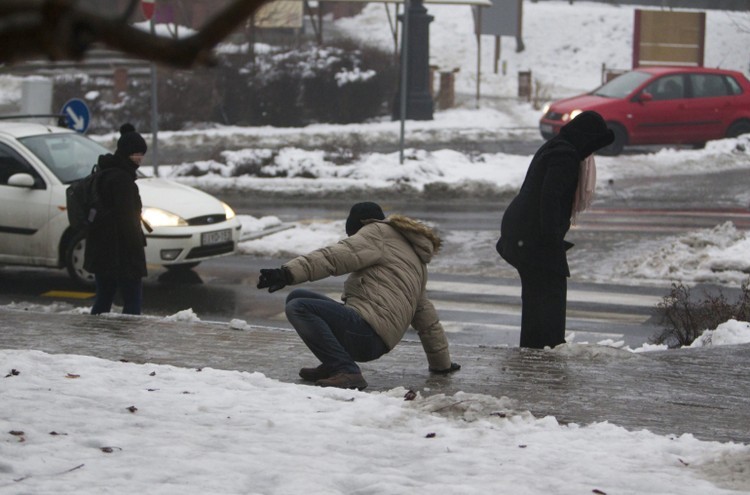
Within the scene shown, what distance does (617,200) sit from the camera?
1856 centimetres

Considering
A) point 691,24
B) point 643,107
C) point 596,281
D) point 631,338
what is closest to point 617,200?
point 643,107

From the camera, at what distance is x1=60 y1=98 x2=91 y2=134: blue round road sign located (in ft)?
56.3

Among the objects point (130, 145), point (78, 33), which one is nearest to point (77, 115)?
point (130, 145)

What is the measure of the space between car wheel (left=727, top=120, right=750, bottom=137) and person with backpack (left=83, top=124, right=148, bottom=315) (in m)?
16.5

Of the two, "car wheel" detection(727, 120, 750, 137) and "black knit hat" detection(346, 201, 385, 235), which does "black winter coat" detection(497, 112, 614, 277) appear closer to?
"black knit hat" detection(346, 201, 385, 235)

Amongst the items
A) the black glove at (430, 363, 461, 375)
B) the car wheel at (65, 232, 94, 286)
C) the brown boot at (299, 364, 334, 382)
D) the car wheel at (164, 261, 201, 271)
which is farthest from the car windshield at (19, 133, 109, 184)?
the black glove at (430, 363, 461, 375)

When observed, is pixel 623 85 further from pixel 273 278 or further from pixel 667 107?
pixel 273 278

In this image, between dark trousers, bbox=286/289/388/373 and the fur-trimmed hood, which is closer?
dark trousers, bbox=286/289/388/373

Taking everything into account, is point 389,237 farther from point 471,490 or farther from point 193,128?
point 193,128

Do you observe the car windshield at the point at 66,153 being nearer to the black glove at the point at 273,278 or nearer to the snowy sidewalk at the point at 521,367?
the snowy sidewalk at the point at 521,367

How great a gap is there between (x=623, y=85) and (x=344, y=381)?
1725 cm

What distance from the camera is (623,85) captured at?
75.0ft

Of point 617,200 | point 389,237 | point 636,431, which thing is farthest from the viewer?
point 617,200

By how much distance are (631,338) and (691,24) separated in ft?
91.5
